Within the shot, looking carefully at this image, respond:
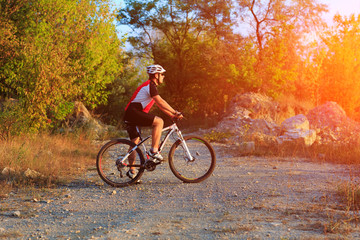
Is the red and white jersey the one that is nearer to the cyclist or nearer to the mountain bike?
the cyclist

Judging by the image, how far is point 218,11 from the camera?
878 inches

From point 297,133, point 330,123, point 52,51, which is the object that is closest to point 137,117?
point 52,51

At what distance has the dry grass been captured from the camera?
707 centimetres

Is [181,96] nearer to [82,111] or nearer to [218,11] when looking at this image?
[218,11]

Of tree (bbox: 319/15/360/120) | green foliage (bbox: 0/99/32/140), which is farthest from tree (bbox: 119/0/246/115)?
green foliage (bbox: 0/99/32/140)

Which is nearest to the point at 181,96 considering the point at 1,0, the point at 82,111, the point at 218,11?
the point at 218,11

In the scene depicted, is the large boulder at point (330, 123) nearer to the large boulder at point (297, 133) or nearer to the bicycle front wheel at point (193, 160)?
the large boulder at point (297, 133)

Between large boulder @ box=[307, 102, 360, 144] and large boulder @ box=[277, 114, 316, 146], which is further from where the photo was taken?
large boulder @ box=[307, 102, 360, 144]

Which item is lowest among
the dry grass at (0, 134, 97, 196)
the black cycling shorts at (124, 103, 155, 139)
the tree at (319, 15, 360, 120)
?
the dry grass at (0, 134, 97, 196)

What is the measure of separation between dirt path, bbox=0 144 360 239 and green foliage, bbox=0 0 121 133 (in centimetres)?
469

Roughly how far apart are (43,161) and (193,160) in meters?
3.65

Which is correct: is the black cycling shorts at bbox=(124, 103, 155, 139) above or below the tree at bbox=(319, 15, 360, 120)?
below

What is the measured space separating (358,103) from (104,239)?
1884 centimetres

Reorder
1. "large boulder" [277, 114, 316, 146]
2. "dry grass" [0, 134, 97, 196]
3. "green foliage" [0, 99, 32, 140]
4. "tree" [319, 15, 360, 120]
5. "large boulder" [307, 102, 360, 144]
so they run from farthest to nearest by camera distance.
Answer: "tree" [319, 15, 360, 120] < "large boulder" [307, 102, 360, 144] < "large boulder" [277, 114, 316, 146] < "green foliage" [0, 99, 32, 140] < "dry grass" [0, 134, 97, 196]
